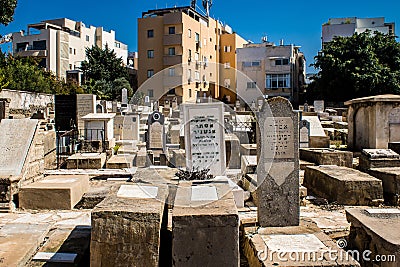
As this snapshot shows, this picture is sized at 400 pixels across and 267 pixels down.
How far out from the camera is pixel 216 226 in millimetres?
3090

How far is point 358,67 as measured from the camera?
31.7 metres

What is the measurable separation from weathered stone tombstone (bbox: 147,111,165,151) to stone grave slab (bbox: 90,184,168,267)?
29.3 ft

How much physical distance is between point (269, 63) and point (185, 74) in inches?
387

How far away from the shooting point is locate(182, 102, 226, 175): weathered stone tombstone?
695 centimetres

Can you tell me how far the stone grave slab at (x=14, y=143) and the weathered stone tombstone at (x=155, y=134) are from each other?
5.94 metres

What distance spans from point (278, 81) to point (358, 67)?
978 cm

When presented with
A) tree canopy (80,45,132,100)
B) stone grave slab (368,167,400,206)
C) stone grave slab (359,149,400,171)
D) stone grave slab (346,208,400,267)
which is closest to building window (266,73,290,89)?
tree canopy (80,45,132,100)

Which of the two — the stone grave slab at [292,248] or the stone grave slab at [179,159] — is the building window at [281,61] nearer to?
the stone grave slab at [179,159]

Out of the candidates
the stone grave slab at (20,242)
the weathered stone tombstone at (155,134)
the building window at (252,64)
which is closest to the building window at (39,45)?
the building window at (252,64)

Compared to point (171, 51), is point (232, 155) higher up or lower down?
lower down

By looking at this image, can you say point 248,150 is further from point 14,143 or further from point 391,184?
point 14,143

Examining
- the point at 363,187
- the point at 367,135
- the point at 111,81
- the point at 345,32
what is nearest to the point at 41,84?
the point at 111,81

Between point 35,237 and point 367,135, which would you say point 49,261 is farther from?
point 367,135

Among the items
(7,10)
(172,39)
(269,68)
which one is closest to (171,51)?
(172,39)
